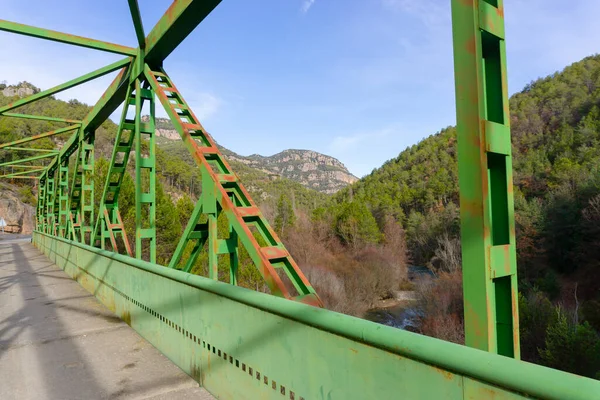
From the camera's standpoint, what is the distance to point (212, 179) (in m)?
4.38

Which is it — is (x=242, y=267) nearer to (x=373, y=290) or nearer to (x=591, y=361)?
(x=373, y=290)

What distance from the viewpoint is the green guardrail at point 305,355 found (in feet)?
4.41

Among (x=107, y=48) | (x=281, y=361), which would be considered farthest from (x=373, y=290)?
(x=281, y=361)

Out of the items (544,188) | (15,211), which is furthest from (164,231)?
(544,188)

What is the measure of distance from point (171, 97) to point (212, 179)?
226cm

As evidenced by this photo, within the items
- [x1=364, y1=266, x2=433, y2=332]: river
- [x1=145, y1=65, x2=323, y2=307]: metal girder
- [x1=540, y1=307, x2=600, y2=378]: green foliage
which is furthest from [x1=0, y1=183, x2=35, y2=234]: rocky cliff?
[x1=540, y1=307, x2=600, y2=378]: green foliage

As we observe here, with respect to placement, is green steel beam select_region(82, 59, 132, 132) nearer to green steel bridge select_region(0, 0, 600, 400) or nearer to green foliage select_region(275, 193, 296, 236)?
green steel bridge select_region(0, 0, 600, 400)

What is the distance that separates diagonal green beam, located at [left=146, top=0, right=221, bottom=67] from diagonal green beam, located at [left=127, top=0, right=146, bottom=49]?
106mm

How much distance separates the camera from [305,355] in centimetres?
226

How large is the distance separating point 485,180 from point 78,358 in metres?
4.78

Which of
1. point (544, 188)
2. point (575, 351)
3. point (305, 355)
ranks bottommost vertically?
point (575, 351)

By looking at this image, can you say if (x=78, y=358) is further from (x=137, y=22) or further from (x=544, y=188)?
(x=544, y=188)

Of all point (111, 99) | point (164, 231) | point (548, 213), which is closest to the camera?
point (111, 99)

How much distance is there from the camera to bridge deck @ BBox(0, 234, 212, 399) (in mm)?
3607
